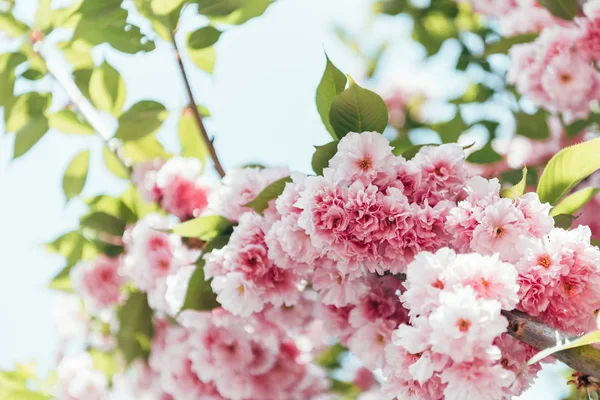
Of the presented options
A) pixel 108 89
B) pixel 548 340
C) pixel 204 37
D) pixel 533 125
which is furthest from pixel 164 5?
pixel 533 125

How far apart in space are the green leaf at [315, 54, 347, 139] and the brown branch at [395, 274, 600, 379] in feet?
1.41

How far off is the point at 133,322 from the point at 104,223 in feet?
0.93

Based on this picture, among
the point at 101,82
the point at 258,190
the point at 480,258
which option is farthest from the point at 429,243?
the point at 101,82

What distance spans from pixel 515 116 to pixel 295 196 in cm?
127

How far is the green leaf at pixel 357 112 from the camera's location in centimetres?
97

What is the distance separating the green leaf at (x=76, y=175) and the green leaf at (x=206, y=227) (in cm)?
58

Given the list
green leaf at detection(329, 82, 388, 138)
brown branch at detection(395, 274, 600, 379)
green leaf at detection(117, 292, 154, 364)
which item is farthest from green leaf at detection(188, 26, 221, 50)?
brown branch at detection(395, 274, 600, 379)

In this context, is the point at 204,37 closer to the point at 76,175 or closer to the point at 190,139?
the point at 190,139

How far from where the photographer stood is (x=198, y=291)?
121cm

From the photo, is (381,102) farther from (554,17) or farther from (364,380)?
(364,380)

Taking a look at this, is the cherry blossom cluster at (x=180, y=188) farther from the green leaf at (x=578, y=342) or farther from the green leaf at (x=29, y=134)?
the green leaf at (x=578, y=342)

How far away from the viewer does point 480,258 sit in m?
0.76

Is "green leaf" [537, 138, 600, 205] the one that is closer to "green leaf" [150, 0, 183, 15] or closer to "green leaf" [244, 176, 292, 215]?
"green leaf" [244, 176, 292, 215]

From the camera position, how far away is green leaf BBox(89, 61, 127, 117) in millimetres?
1528
